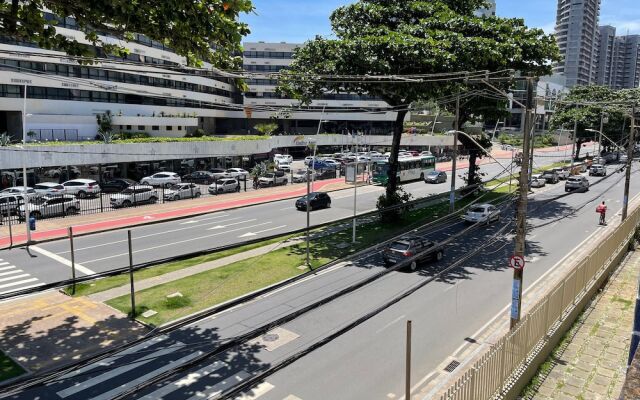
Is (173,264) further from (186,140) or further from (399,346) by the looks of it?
(186,140)

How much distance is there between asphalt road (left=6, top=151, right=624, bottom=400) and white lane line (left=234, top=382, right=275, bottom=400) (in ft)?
0.09

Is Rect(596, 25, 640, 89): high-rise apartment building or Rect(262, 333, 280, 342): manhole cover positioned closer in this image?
Rect(262, 333, 280, 342): manhole cover

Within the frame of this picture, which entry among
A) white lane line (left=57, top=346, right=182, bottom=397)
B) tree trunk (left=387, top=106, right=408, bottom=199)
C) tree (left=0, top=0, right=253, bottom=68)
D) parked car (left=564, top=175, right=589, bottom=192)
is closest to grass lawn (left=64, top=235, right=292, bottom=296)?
white lane line (left=57, top=346, right=182, bottom=397)

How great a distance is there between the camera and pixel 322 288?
20.6m

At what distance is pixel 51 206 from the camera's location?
36.0 m

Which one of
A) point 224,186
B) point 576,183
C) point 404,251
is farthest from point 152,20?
point 576,183

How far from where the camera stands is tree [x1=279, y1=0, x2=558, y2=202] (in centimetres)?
2581

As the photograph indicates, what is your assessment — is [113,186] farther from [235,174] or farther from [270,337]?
[270,337]

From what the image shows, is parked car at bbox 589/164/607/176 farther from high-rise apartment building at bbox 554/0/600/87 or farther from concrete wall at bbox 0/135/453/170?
high-rise apartment building at bbox 554/0/600/87

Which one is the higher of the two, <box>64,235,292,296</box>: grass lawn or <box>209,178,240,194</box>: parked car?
<box>209,178,240,194</box>: parked car

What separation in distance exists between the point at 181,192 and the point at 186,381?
32991 millimetres

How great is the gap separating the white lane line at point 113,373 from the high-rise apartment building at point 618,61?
8353 inches

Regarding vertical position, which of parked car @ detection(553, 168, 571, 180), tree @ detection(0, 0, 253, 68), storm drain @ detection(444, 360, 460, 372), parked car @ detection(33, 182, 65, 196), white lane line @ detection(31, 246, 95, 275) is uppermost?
tree @ detection(0, 0, 253, 68)

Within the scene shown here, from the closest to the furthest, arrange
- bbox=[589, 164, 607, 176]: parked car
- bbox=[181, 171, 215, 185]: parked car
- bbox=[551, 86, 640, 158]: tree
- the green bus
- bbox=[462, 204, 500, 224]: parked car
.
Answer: bbox=[462, 204, 500, 224]: parked car
bbox=[181, 171, 215, 185]: parked car
the green bus
bbox=[589, 164, 607, 176]: parked car
bbox=[551, 86, 640, 158]: tree
